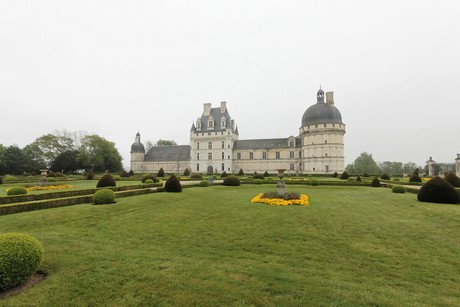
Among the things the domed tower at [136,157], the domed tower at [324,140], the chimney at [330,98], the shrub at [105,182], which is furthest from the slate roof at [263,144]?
the shrub at [105,182]

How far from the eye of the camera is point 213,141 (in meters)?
67.2

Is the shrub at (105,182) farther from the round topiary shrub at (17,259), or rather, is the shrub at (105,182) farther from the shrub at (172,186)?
the round topiary shrub at (17,259)

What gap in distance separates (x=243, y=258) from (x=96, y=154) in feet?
221

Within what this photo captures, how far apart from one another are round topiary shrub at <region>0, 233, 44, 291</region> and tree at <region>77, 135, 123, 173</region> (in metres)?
64.8

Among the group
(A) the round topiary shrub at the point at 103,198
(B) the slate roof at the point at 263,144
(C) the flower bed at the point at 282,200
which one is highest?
(B) the slate roof at the point at 263,144

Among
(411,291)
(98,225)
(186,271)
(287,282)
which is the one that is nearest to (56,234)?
(98,225)

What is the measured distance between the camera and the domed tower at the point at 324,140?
55.1m

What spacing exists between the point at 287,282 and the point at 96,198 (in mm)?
13005

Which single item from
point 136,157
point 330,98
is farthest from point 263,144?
point 136,157

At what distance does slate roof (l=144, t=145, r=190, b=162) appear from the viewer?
71625 millimetres

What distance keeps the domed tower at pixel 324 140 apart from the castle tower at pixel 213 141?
21.0 meters

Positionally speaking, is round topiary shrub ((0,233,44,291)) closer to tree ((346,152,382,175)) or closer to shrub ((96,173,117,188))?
shrub ((96,173,117,188))

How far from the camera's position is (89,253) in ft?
21.9

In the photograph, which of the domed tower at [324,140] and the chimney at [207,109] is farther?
the chimney at [207,109]
